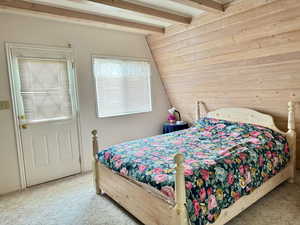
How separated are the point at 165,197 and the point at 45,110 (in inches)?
89.8

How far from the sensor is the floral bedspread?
1681mm

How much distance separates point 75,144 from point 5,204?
115cm

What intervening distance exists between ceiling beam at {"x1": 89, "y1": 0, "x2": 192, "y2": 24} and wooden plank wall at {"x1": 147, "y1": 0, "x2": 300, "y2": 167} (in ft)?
0.71

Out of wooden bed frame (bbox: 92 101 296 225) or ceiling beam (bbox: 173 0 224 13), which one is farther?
ceiling beam (bbox: 173 0 224 13)

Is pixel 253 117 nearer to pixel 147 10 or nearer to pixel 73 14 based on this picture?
pixel 147 10

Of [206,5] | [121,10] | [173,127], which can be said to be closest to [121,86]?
[173,127]

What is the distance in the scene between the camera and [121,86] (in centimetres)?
380

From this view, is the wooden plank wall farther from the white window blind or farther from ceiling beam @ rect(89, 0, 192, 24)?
the white window blind

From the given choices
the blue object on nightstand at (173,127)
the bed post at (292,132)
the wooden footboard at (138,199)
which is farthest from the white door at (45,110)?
the bed post at (292,132)

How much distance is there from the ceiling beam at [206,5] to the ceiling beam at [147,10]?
47 centimetres

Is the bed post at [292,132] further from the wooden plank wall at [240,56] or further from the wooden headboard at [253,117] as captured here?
the wooden plank wall at [240,56]

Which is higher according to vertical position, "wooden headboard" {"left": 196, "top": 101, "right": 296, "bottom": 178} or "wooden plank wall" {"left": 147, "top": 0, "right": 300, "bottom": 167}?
"wooden plank wall" {"left": 147, "top": 0, "right": 300, "bottom": 167}

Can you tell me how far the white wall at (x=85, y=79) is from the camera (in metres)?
2.76

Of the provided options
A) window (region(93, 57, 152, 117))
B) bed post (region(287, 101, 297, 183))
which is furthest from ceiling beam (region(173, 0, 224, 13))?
Answer: window (region(93, 57, 152, 117))
